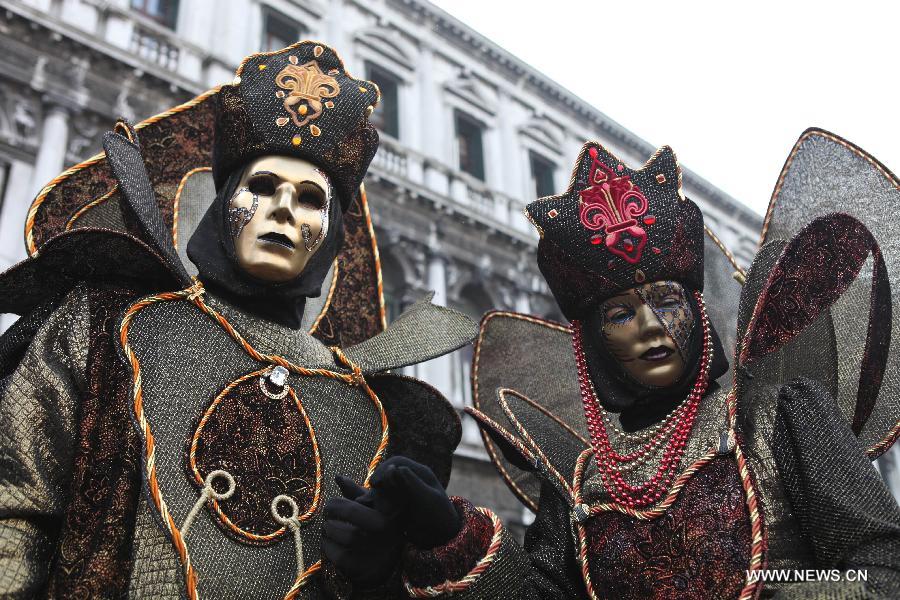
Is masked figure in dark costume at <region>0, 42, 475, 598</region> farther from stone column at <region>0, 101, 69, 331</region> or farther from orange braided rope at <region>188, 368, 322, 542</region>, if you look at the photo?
stone column at <region>0, 101, 69, 331</region>

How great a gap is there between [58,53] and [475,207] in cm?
676

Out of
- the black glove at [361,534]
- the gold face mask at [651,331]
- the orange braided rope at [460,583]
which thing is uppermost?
the gold face mask at [651,331]

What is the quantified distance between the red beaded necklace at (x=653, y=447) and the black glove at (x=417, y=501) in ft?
2.10

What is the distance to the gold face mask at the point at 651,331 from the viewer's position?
2277mm

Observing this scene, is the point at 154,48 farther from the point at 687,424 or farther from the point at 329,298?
the point at 687,424

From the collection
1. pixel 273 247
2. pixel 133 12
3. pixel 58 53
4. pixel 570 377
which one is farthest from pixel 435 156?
pixel 273 247

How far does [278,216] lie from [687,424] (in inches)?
55.1

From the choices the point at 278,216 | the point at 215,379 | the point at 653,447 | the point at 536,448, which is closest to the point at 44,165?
the point at 278,216

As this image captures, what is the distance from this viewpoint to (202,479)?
1837mm

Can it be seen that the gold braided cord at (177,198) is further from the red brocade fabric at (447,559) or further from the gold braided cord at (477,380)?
the red brocade fabric at (447,559)

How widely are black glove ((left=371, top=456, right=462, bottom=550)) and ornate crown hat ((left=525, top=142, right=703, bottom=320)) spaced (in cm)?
101

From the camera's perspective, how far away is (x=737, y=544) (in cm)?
189

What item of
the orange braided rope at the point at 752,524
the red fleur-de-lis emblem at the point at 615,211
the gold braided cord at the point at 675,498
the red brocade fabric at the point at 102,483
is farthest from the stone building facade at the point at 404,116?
the orange braided rope at the point at 752,524

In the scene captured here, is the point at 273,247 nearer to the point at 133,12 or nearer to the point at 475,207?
the point at 133,12
